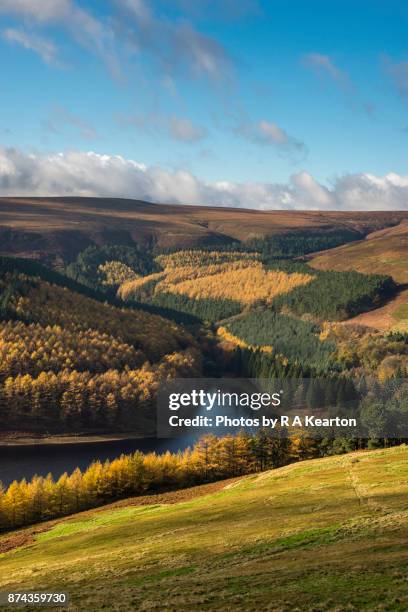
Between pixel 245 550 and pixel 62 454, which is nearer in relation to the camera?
pixel 245 550

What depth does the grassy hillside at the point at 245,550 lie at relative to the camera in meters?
38.5

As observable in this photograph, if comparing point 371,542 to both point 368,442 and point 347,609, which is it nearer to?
point 347,609

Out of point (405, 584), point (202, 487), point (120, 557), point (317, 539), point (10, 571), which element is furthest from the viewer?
point (202, 487)

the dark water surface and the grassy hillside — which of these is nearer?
the grassy hillside

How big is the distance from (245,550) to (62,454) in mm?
111661

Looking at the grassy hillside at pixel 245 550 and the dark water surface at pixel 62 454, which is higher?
the grassy hillside at pixel 245 550

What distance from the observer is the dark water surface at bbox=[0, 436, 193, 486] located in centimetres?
13712

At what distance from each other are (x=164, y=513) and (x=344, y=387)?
113m

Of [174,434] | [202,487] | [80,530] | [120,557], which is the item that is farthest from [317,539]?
[174,434]

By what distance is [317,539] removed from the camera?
168ft

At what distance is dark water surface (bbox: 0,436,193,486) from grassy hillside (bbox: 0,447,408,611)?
153 feet

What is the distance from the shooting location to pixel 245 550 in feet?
169

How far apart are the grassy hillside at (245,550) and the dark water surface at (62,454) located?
4665cm

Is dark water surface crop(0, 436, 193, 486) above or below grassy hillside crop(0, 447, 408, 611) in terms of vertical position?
below
